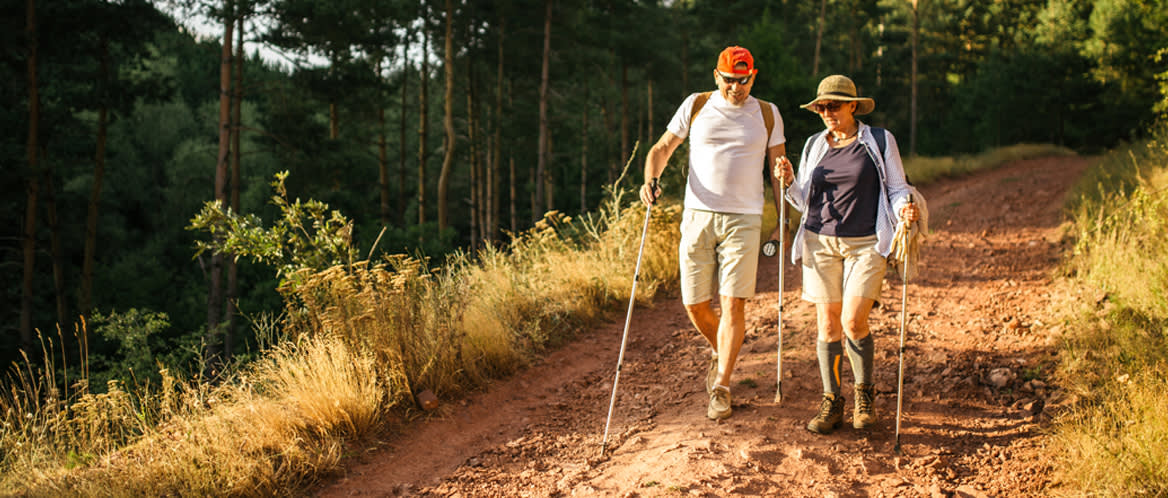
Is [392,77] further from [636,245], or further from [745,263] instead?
[745,263]

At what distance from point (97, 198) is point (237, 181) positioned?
17.8ft

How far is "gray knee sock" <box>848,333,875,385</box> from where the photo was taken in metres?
3.92

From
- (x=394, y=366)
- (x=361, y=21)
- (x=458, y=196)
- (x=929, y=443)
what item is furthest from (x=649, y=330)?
(x=458, y=196)

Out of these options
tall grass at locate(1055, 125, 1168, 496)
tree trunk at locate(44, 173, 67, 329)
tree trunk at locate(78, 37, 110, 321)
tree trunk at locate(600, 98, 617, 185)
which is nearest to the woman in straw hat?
tall grass at locate(1055, 125, 1168, 496)

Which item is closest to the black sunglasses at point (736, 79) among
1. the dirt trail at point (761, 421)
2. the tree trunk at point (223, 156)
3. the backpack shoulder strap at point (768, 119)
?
the backpack shoulder strap at point (768, 119)

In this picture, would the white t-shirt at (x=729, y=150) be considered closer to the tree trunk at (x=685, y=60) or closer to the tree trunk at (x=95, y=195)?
the tree trunk at (x=95, y=195)

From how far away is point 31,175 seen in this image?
1470cm

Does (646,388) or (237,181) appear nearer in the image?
(646,388)

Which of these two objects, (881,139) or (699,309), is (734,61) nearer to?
(881,139)

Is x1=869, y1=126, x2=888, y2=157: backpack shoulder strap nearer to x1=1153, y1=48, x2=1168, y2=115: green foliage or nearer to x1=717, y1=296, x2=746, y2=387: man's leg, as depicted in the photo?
x1=717, y1=296, x2=746, y2=387: man's leg

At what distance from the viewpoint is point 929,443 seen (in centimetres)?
392

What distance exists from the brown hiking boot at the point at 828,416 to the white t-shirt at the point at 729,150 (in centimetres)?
114

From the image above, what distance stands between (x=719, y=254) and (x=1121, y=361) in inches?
106

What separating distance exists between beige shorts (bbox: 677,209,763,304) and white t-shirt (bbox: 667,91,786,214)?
77mm
